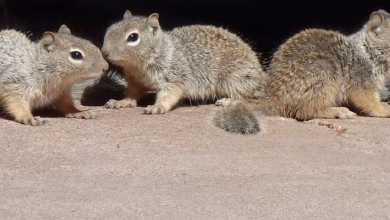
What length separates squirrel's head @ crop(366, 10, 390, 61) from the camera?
28.7 ft

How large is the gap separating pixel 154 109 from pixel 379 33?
291cm

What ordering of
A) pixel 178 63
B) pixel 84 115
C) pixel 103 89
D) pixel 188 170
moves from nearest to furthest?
1. pixel 188 170
2. pixel 84 115
3. pixel 178 63
4. pixel 103 89

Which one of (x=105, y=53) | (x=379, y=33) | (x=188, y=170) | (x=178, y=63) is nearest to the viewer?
(x=188, y=170)

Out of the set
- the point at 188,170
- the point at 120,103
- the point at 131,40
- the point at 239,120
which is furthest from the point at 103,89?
the point at 188,170

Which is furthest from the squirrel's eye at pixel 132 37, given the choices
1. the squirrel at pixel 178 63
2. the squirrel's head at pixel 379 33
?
the squirrel's head at pixel 379 33

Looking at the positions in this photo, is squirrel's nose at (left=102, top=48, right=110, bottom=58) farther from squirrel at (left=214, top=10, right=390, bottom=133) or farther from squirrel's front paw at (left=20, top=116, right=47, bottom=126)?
squirrel at (left=214, top=10, right=390, bottom=133)

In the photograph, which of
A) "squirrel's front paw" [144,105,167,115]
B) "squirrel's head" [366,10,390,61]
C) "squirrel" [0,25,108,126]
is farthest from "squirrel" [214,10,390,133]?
"squirrel" [0,25,108,126]

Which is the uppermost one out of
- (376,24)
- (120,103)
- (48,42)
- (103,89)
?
(376,24)

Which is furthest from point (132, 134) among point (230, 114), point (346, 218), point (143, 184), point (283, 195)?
point (346, 218)

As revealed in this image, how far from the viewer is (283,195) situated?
18.5 feet

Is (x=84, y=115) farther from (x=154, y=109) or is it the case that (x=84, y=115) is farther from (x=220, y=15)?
(x=220, y=15)

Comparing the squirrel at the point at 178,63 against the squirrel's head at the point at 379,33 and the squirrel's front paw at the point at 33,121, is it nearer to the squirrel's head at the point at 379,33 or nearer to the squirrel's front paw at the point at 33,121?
the squirrel's front paw at the point at 33,121

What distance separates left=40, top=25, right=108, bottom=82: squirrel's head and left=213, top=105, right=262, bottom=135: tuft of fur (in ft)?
4.63

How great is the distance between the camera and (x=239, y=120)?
773 cm
